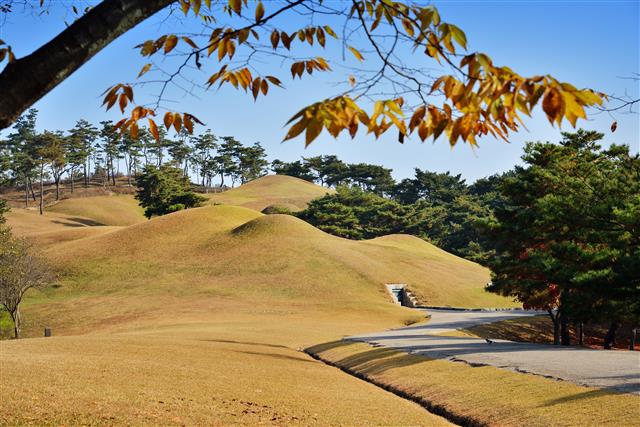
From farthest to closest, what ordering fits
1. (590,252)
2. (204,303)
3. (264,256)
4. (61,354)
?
(264,256), (204,303), (590,252), (61,354)

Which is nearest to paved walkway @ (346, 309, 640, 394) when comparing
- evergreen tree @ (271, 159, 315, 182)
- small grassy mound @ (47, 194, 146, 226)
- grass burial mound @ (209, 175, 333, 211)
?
grass burial mound @ (209, 175, 333, 211)

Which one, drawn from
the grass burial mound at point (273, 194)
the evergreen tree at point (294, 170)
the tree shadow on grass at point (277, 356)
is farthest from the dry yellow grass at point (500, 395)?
the evergreen tree at point (294, 170)

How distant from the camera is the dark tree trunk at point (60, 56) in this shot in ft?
12.8

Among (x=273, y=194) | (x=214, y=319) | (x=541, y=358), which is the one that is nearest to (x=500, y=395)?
(x=541, y=358)

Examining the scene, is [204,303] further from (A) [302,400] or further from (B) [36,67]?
(B) [36,67]

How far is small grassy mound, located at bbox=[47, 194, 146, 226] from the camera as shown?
385 ft

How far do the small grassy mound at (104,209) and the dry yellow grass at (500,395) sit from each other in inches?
4147

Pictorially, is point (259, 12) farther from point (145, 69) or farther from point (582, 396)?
point (582, 396)

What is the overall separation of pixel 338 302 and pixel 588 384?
4098 cm

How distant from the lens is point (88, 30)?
13.2ft

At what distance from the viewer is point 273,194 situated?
144625mm

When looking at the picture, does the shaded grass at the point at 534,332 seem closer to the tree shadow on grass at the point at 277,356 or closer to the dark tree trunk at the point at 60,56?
the tree shadow on grass at the point at 277,356

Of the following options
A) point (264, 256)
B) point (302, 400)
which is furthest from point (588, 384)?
point (264, 256)

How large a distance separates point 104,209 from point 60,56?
126m
